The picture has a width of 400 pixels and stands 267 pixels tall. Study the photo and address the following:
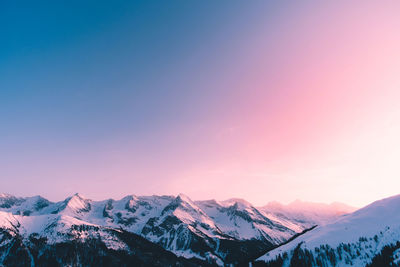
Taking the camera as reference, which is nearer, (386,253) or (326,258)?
(386,253)

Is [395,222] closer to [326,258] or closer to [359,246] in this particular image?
[359,246]

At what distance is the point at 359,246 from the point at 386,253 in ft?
80.8

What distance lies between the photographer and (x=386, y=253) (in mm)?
164750

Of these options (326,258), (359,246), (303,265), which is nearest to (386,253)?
(359,246)

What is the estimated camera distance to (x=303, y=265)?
200 m

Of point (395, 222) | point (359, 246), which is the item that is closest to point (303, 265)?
point (359, 246)

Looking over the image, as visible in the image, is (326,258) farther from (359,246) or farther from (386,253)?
(386,253)

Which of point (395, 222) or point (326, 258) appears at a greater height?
point (395, 222)

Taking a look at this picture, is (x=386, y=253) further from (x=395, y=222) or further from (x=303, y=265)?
(x=303, y=265)

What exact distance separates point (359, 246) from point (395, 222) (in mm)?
38761

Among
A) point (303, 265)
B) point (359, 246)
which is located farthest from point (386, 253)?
point (303, 265)

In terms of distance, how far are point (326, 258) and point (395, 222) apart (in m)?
64.6

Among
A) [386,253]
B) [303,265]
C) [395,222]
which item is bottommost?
[303,265]

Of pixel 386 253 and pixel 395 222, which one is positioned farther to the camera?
pixel 395 222
